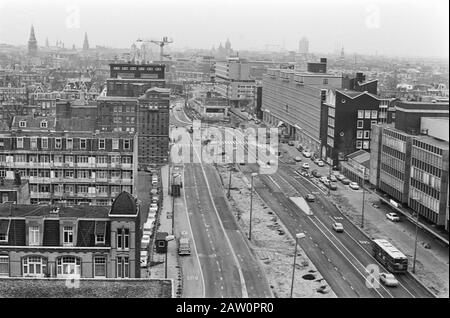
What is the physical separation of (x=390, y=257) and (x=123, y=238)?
3577mm

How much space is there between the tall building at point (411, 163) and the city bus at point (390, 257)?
586mm

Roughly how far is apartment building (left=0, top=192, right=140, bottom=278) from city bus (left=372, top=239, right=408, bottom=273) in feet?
11.2

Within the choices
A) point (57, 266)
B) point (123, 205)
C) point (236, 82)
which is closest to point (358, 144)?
point (123, 205)

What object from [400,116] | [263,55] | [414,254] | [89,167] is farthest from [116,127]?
[263,55]

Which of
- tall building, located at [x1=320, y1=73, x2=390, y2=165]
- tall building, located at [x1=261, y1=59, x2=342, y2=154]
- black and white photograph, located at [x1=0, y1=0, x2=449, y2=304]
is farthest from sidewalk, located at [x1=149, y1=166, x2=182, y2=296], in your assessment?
tall building, located at [x1=261, y1=59, x2=342, y2=154]

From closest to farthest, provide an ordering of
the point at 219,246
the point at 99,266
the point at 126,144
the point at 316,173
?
1. the point at 99,266
2. the point at 219,246
3. the point at 126,144
4. the point at 316,173

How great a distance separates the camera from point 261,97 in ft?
92.3

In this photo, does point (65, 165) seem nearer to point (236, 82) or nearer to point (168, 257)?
point (168, 257)

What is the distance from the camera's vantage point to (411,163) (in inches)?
393

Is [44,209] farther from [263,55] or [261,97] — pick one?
[263,55]

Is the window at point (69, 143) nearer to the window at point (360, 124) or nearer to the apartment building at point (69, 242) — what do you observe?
the apartment building at point (69, 242)

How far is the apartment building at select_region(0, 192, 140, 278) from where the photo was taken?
20.4 ft

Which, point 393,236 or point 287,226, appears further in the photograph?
point 287,226
